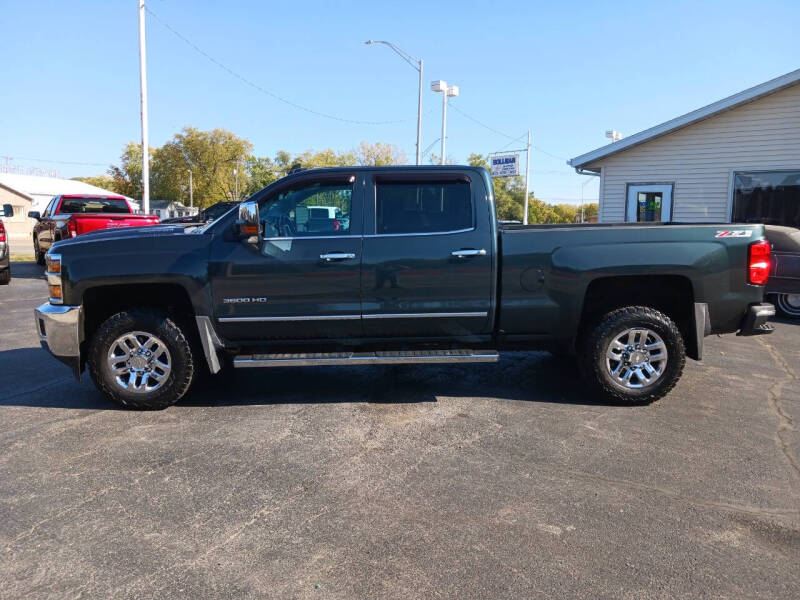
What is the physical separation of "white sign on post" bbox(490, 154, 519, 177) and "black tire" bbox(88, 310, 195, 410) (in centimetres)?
3541

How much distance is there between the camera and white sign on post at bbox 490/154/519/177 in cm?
3872

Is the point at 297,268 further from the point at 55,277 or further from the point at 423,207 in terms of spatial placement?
the point at 55,277

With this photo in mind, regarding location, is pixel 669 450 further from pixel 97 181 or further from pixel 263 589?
pixel 97 181

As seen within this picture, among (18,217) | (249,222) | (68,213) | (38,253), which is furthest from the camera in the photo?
(18,217)

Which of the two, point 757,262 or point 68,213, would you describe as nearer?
point 757,262

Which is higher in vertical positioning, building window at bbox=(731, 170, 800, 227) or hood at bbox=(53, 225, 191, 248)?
building window at bbox=(731, 170, 800, 227)

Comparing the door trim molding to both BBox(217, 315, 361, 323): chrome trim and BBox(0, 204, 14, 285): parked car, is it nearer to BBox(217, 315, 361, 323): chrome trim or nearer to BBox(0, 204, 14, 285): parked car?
BBox(217, 315, 361, 323): chrome trim

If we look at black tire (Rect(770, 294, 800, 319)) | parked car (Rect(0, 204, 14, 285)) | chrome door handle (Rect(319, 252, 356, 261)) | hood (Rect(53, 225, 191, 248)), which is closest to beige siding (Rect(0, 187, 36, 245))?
parked car (Rect(0, 204, 14, 285))

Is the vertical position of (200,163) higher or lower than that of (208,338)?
higher

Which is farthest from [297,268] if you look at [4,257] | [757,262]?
[4,257]

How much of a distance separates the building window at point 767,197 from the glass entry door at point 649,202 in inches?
57.2

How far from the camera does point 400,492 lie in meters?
3.52

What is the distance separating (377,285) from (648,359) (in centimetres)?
236

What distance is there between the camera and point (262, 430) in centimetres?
452
